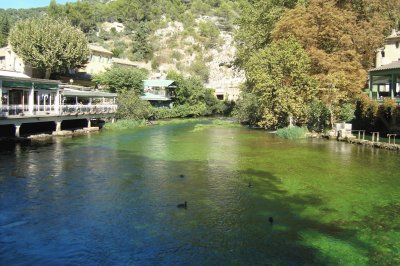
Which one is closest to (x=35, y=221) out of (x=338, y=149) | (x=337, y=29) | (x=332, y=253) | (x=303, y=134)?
(x=332, y=253)

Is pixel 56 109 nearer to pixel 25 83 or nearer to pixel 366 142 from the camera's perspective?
pixel 25 83

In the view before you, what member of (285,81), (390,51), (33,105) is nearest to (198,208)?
(33,105)

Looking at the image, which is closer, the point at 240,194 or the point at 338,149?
the point at 240,194

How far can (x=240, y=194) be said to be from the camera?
20031 millimetres

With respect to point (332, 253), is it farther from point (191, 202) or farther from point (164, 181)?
point (164, 181)

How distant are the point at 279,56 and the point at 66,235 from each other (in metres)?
36.7

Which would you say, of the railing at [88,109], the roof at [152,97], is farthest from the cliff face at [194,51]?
the railing at [88,109]

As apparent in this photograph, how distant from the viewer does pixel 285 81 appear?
4719cm

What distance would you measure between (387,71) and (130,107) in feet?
117

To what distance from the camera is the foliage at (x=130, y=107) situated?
6097cm

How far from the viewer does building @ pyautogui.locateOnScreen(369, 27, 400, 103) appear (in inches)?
1718

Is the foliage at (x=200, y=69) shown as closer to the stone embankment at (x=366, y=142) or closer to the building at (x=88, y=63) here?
the building at (x=88, y=63)

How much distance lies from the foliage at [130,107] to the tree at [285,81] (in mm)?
21442

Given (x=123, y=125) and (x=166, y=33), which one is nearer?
(x=123, y=125)
